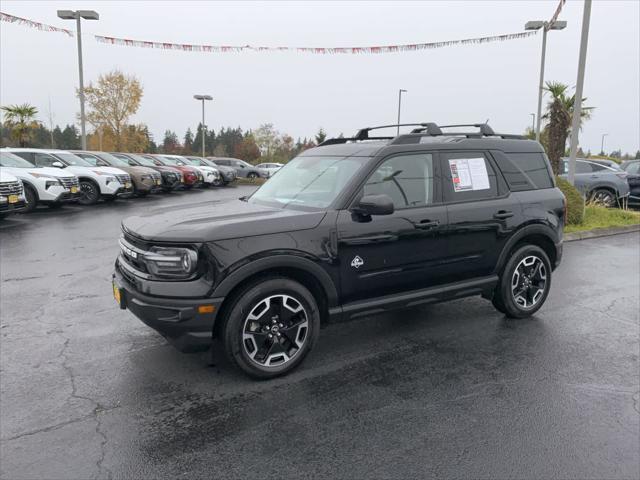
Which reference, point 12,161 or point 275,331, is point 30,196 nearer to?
point 12,161

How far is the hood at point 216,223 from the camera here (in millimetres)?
3675

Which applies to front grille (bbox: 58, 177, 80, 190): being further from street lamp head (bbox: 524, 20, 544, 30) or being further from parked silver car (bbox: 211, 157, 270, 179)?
parked silver car (bbox: 211, 157, 270, 179)

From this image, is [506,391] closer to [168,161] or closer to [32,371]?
[32,371]

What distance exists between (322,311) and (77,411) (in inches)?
75.1

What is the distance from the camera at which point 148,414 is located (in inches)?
134

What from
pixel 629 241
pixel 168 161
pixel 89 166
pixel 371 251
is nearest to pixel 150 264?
pixel 371 251

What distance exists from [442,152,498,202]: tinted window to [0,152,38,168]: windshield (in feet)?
42.5

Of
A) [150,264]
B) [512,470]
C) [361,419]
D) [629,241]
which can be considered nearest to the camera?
[512,470]

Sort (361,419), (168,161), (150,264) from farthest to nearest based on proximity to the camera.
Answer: (168,161) < (150,264) < (361,419)

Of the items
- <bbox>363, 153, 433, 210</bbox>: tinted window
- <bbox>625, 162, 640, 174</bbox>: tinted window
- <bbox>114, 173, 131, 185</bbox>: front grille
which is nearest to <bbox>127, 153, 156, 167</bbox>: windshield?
<bbox>114, 173, 131, 185</bbox>: front grille

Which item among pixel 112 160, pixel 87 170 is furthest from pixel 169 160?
pixel 87 170

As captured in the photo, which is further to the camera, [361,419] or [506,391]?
[506,391]

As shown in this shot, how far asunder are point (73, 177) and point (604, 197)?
15.3 meters

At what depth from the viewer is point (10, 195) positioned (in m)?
11.5
